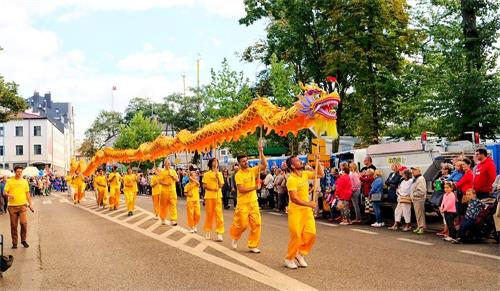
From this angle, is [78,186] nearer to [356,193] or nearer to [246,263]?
[356,193]

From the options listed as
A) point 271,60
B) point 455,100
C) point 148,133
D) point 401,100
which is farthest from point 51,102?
point 455,100

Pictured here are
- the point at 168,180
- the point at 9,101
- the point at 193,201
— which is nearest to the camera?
the point at 193,201

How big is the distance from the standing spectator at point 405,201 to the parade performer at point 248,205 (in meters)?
5.24

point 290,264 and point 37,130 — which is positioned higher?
point 37,130

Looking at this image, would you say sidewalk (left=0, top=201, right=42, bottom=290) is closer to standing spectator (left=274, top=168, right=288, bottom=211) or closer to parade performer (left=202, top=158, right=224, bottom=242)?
parade performer (left=202, top=158, right=224, bottom=242)

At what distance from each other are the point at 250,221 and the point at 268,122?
6.71 feet

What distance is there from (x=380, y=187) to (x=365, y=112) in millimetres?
15579

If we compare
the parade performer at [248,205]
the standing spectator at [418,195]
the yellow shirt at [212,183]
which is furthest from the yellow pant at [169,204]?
the standing spectator at [418,195]

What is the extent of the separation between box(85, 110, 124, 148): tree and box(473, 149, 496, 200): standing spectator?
91300 millimetres

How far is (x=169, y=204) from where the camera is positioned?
1656 centimetres

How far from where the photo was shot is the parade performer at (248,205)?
1040cm

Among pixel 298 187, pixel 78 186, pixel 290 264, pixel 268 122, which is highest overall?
pixel 268 122

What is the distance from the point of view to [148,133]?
235ft

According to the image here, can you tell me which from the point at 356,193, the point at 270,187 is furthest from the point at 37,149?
the point at 356,193
